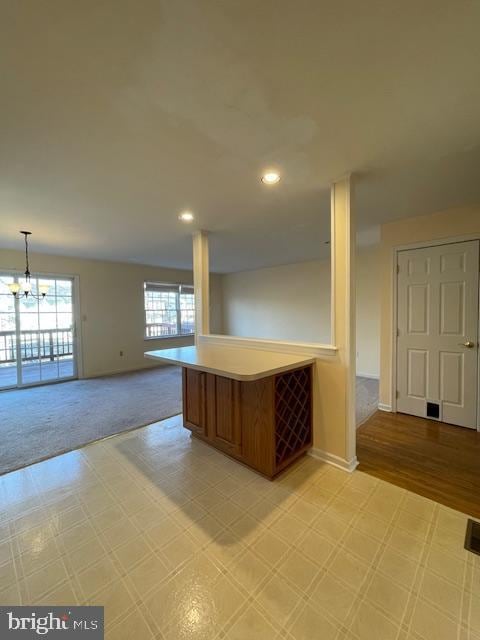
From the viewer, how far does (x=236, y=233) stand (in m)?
3.76

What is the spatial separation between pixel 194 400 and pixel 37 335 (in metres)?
4.14

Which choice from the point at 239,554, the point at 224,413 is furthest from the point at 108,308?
the point at 239,554

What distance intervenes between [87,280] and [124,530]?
5.09m

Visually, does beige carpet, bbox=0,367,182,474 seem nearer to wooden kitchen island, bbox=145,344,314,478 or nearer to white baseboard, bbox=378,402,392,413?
wooden kitchen island, bbox=145,344,314,478

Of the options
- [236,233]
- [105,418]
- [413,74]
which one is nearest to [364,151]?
[413,74]

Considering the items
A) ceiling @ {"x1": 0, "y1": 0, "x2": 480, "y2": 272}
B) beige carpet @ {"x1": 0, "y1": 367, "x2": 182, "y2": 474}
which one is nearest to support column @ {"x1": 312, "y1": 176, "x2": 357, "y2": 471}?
ceiling @ {"x1": 0, "y1": 0, "x2": 480, "y2": 272}

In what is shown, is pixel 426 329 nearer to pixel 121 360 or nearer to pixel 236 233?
pixel 236 233

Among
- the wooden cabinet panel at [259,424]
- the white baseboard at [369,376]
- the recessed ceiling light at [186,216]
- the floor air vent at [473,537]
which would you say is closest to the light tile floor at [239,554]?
the floor air vent at [473,537]

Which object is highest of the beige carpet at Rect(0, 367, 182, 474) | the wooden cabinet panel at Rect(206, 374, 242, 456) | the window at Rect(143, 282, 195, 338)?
the window at Rect(143, 282, 195, 338)

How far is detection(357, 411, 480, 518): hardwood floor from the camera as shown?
1923 millimetres

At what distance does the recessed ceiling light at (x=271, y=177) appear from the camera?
2.09 metres

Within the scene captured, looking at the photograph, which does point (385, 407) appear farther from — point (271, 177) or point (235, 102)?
point (235, 102)

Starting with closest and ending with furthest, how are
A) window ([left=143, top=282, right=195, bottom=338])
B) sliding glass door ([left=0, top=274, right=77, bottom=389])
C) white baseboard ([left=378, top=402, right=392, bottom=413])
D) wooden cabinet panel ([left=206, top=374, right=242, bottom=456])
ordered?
wooden cabinet panel ([left=206, top=374, right=242, bottom=456]) → white baseboard ([left=378, top=402, right=392, bottom=413]) → sliding glass door ([left=0, top=274, right=77, bottom=389]) → window ([left=143, top=282, right=195, bottom=338])

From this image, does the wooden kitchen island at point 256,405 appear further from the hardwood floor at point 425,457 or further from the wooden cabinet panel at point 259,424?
the hardwood floor at point 425,457
